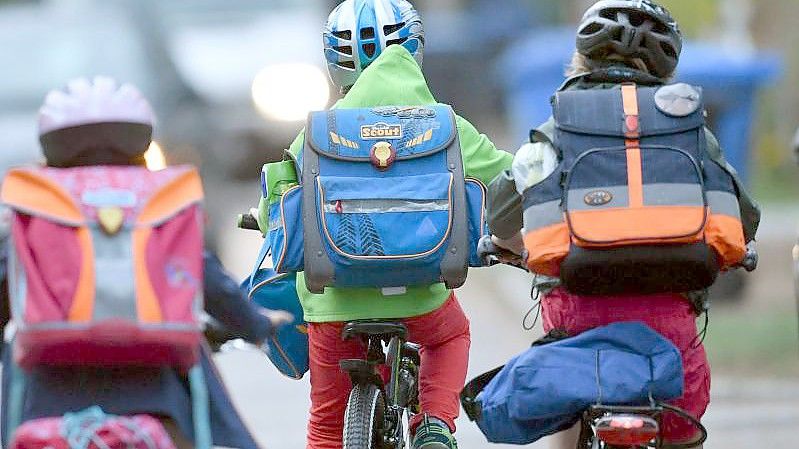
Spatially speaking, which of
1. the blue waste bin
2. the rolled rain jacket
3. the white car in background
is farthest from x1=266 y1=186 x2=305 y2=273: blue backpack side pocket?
the white car in background

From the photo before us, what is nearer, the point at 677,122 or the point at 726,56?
the point at 677,122

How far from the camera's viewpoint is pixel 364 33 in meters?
7.04

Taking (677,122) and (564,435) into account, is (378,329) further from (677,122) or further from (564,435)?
(677,122)

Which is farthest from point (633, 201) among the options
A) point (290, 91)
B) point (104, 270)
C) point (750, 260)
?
point (290, 91)

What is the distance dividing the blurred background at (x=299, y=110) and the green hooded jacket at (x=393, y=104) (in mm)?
696

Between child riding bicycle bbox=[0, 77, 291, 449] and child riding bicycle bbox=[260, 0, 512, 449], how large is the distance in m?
1.09

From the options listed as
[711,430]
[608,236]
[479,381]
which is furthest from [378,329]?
[711,430]

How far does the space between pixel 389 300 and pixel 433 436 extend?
45cm

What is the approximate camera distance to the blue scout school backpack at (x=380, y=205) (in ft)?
21.1

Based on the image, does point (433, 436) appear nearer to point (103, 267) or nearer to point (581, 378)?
point (581, 378)

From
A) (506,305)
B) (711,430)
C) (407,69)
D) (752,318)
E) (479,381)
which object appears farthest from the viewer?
(506,305)

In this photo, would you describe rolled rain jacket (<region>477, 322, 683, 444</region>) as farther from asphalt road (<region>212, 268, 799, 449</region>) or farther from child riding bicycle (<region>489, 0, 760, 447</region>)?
asphalt road (<region>212, 268, 799, 449</region>)

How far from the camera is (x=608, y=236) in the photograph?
5680 millimetres

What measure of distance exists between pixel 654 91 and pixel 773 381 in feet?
20.2
